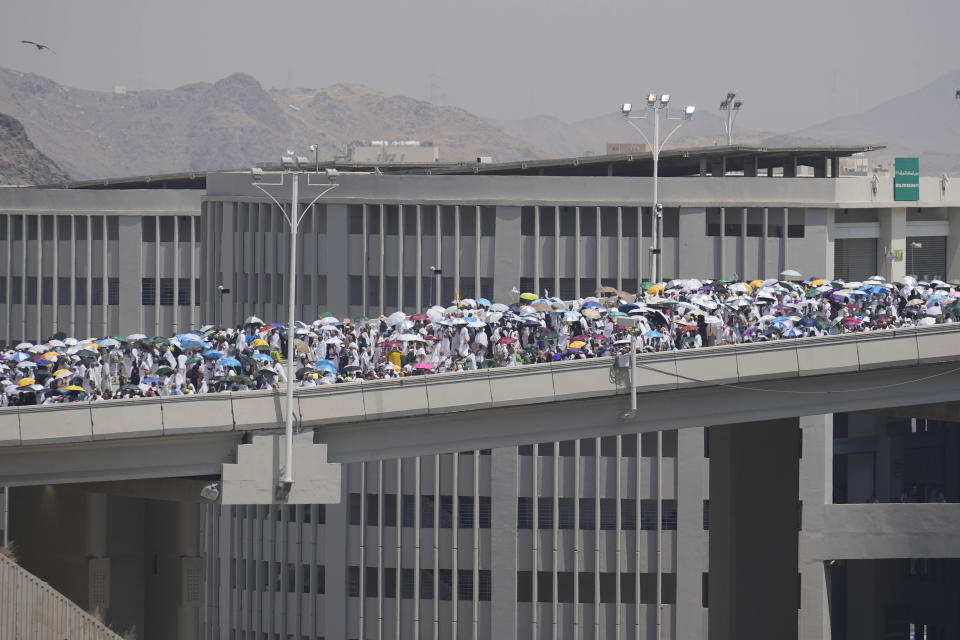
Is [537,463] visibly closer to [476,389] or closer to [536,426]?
[536,426]

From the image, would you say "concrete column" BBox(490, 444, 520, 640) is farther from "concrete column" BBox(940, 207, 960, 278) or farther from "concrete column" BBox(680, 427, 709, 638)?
"concrete column" BBox(940, 207, 960, 278)

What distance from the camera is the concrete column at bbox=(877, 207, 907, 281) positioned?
7138 cm

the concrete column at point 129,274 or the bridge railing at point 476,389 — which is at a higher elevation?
the concrete column at point 129,274

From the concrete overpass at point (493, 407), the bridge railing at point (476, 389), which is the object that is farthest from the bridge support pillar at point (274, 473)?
the bridge railing at point (476, 389)

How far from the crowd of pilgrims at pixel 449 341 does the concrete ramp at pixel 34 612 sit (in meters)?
4.23

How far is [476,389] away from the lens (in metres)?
40.6

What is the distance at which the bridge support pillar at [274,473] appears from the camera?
38.7 m

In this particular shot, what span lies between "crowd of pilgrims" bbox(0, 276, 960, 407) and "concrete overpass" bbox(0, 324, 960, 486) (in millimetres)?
778

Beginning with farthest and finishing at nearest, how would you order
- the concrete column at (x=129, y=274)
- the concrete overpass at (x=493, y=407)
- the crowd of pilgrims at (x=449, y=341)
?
the concrete column at (x=129, y=274), the crowd of pilgrims at (x=449, y=341), the concrete overpass at (x=493, y=407)

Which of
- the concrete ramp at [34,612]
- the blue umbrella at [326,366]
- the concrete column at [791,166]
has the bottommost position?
the concrete ramp at [34,612]

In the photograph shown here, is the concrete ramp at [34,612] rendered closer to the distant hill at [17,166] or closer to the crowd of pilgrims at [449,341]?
the crowd of pilgrims at [449,341]

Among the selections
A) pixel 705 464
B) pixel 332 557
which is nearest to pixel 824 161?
pixel 705 464

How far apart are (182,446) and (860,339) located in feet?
54.1

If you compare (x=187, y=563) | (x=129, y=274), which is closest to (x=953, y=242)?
(x=187, y=563)
